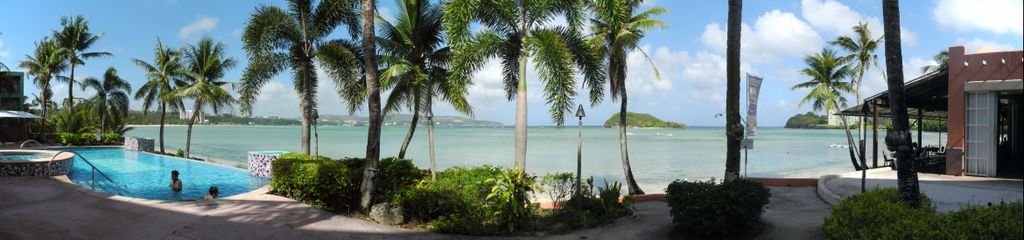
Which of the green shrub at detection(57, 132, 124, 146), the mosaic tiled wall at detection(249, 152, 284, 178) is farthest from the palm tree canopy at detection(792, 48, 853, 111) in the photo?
the green shrub at detection(57, 132, 124, 146)

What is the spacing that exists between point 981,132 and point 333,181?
51.9ft

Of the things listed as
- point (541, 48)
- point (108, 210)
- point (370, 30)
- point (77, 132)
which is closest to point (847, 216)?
point (541, 48)

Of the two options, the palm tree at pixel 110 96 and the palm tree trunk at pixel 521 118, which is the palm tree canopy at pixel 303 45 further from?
the palm tree at pixel 110 96

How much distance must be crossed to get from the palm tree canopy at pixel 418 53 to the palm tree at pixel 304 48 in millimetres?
1820

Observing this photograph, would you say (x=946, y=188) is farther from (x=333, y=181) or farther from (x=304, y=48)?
(x=304, y=48)

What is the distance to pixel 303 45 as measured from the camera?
16703 mm

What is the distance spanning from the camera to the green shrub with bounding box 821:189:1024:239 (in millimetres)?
4848

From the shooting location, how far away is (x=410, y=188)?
10789 millimetres

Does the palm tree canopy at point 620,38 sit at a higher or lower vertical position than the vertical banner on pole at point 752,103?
higher

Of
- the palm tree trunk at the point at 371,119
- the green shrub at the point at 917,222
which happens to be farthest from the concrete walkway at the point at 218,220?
the green shrub at the point at 917,222

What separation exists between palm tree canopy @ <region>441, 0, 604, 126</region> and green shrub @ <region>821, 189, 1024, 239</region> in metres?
5.64

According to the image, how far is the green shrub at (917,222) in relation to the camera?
15.9 ft

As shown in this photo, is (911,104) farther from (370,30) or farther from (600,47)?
(370,30)

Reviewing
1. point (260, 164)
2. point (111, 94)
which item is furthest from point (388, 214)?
point (111, 94)
